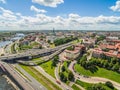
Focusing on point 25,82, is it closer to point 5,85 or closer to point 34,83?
point 34,83

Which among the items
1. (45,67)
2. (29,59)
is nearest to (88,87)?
(45,67)

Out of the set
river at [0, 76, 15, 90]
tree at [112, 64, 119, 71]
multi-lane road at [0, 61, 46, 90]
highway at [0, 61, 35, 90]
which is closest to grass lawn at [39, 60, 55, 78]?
multi-lane road at [0, 61, 46, 90]

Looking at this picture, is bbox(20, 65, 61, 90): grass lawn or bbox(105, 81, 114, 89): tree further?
bbox(20, 65, 61, 90): grass lawn

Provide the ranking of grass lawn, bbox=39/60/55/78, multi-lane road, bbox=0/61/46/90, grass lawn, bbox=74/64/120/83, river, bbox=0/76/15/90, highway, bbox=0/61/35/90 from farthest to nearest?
grass lawn, bbox=39/60/55/78
grass lawn, bbox=74/64/120/83
river, bbox=0/76/15/90
multi-lane road, bbox=0/61/46/90
highway, bbox=0/61/35/90

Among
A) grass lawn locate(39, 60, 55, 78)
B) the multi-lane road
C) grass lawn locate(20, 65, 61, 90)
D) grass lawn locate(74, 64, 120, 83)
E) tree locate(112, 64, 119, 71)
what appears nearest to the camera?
the multi-lane road

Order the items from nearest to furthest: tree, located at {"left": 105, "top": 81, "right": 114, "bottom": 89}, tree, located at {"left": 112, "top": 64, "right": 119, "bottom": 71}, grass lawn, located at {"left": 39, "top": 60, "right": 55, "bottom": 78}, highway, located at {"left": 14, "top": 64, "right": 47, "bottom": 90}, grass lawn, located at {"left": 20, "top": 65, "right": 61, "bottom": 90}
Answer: tree, located at {"left": 105, "top": 81, "right": 114, "bottom": 89} → highway, located at {"left": 14, "top": 64, "right": 47, "bottom": 90} → grass lawn, located at {"left": 20, "top": 65, "right": 61, "bottom": 90} → tree, located at {"left": 112, "top": 64, "right": 119, "bottom": 71} → grass lawn, located at {"left": 39, "top": 60, "right": 55, "bottom": 78}

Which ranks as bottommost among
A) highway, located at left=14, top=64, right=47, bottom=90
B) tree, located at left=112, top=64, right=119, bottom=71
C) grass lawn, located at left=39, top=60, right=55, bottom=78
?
highway, located at left=14, top=64, right=47, bottom=90

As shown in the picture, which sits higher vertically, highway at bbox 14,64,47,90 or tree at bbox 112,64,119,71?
tree at bbox 112,64,119,71

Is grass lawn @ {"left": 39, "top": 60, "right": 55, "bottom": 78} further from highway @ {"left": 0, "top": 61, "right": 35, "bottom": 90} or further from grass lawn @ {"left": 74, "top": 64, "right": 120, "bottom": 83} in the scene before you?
highway @ {"left": 0, "top": 61, "right": 35, "bottom": 90}

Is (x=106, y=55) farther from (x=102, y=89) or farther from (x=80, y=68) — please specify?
(x=102, y=89)

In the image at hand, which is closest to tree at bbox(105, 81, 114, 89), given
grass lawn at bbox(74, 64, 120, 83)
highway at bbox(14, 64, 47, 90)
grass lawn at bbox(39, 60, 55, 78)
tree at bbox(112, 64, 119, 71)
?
grass lawn at bbox(74, 64, 120, 83)
